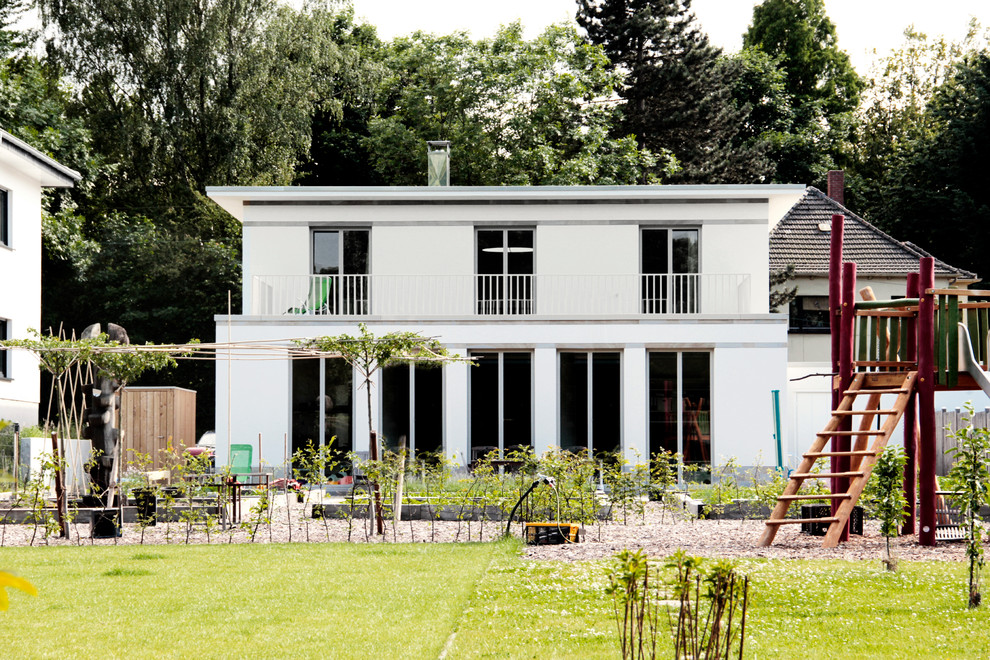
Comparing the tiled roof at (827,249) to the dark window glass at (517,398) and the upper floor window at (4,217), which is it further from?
the upper floor window at (4,217)

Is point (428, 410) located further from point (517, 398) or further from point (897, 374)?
point (897, 374)

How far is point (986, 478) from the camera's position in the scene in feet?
31.0

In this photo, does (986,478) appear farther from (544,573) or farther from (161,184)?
(161,184)

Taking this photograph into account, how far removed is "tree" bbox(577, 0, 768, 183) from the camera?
3903 centimetres

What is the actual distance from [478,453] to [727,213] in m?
6.89

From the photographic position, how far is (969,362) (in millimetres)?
12562

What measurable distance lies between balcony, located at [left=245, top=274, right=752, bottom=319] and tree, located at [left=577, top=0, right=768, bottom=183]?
1499 centimetres

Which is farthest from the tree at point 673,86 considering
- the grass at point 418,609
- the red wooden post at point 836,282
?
the grass at point 418,609

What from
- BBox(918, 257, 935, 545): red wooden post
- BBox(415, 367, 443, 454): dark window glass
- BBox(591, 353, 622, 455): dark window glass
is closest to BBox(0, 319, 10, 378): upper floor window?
BBox(415, 367, 443, 454): dark window glass

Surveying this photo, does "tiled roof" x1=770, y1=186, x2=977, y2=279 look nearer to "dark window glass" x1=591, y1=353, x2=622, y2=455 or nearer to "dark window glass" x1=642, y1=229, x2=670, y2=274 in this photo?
"dark window glass" x1=642, y1=229, x2=670, y2=274

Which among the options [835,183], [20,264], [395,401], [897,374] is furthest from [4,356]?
[835,183]

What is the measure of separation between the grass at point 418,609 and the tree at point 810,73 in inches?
1415

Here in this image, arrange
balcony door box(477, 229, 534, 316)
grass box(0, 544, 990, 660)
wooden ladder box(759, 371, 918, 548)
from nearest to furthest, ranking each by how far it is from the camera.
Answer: grass box(0, 544, 990, 660)
wooden ladder box(759, 371, 918, 548)
balcony door box(477, 229, 534, 316)

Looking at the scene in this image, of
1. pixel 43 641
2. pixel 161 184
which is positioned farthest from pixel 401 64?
pixel 43 641
